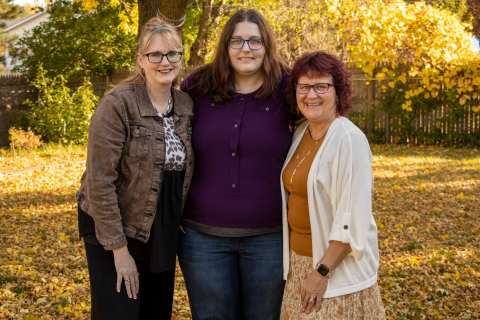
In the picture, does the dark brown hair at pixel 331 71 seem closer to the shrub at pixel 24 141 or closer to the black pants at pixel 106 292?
the black pants at pixel 106 292

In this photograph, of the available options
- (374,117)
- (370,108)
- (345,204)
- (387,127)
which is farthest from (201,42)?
(345,204)

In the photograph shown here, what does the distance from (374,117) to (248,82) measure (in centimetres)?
1064

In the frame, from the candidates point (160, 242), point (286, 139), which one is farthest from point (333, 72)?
point (160, 242)

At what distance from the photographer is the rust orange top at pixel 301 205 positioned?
2.11 m

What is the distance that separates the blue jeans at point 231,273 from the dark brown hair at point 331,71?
0.80 m

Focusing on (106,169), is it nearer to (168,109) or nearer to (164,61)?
(168,109)

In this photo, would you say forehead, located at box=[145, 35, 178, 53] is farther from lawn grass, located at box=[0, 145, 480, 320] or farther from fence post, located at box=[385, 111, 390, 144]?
fence post, located at box=[385, 111, 390, 144]

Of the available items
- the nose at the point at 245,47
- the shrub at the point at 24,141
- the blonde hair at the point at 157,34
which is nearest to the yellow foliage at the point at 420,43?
the nose at the point at 245,47

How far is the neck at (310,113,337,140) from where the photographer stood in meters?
2.14

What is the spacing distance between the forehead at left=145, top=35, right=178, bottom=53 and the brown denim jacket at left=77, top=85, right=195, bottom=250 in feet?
0.66

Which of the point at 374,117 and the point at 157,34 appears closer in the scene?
the point at 157,34

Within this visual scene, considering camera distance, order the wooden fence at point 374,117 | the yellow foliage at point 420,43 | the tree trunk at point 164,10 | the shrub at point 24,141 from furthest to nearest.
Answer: the wooden fence at point 374,117, the shrub at point 24,141, the yellow foliage at point 420,43, the tree trunk at point 164,10

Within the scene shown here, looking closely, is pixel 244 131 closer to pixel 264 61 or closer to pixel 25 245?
pixel 264 61

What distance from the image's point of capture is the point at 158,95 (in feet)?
7.60
